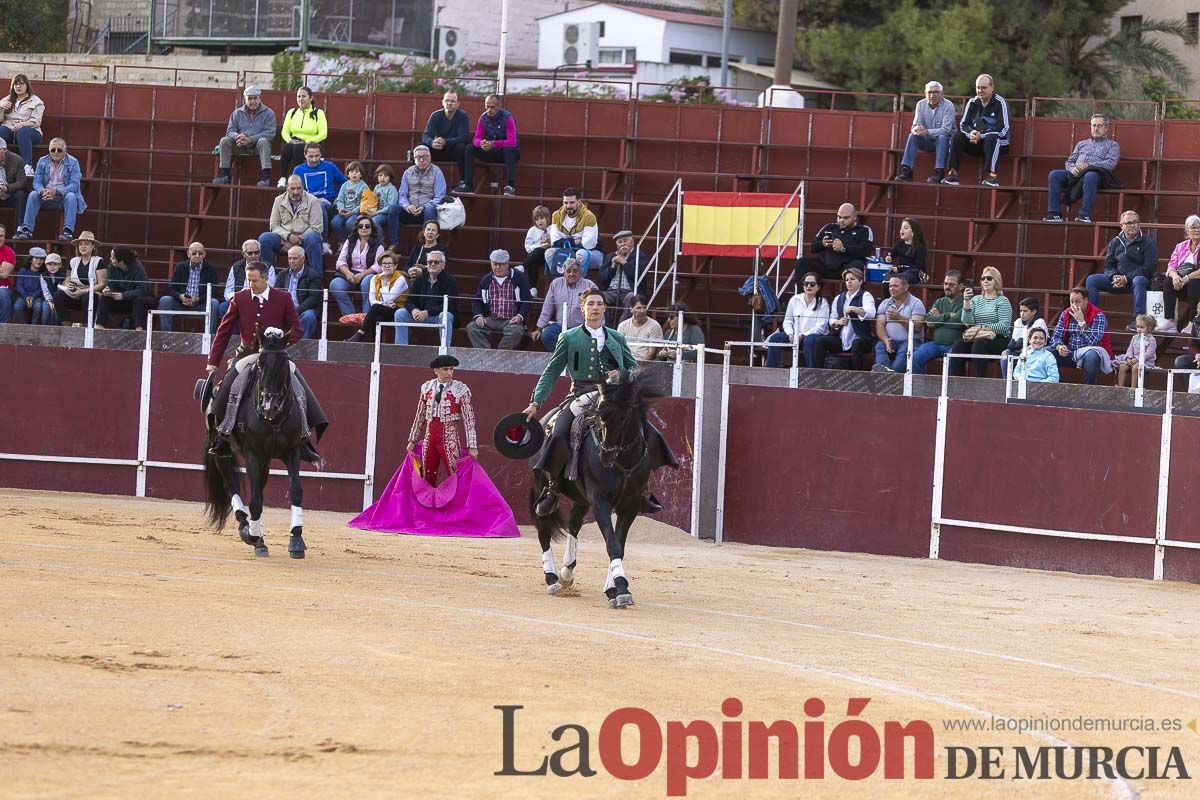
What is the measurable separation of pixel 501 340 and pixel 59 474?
4.94 m

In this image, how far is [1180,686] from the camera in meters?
8.62

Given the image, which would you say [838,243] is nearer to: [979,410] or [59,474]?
[979,410]

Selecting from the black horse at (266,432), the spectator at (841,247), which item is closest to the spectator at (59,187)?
the spectator at (841,247)

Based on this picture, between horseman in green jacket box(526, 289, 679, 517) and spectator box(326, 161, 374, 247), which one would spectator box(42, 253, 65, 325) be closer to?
spectator box(326, 161, 374, 247)

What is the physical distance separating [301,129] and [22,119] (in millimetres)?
3616

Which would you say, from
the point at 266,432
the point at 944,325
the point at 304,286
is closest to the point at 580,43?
the point at 304,286

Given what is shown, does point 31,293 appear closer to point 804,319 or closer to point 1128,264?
point 804,319

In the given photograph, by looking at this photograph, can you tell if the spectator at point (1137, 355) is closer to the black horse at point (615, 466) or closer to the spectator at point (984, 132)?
the spectator at point (984, 132)

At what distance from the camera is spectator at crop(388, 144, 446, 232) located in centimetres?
1995

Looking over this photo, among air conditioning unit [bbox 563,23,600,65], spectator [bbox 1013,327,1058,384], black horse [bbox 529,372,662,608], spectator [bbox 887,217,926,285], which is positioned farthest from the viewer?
air conditioning unit [bbox 563,23,600,65]

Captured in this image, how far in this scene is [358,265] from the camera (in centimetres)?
1908

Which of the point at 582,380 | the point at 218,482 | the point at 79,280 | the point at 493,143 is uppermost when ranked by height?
the point at 493,143

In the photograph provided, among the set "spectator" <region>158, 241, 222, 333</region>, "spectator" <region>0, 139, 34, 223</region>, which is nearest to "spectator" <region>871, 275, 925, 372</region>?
"spectator" <region>158, 241, 222, 333</region>

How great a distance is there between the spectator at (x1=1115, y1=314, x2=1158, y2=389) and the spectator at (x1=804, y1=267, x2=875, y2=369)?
2502mm
